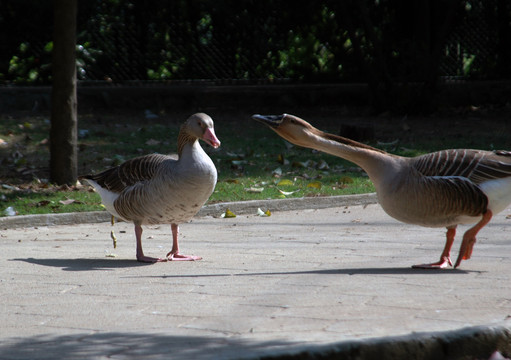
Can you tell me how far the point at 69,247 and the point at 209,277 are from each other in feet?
7.13

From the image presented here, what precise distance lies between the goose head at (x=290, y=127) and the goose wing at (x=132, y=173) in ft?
4.29

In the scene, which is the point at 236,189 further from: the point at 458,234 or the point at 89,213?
the point at 458,234

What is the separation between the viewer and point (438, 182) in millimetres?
5125

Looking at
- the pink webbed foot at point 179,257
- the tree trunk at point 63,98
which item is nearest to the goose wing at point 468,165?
the pink webbed foot at point 179,257

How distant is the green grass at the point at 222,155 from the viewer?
9.38m

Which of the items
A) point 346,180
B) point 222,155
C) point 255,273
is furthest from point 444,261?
point 222,155

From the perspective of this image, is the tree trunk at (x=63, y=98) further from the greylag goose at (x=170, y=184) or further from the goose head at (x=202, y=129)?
the goose head at (x=202, y=129)

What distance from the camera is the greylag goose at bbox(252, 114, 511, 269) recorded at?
16.8 ft

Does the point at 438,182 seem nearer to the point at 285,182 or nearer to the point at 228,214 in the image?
the point at 228,214

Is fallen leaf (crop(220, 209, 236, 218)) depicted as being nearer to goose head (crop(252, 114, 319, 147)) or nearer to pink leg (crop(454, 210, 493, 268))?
goose head (crop(252, 114, 319, 147))

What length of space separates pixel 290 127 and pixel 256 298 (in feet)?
4.34

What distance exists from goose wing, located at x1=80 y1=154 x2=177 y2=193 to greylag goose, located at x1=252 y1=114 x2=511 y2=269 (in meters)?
1.37

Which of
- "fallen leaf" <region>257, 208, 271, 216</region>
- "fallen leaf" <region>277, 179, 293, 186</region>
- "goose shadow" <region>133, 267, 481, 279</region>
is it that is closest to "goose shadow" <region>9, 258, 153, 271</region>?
"goose shadow" <region>133, 267, 481, 279</region>

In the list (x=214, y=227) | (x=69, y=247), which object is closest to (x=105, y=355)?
(x=69, y=247)
